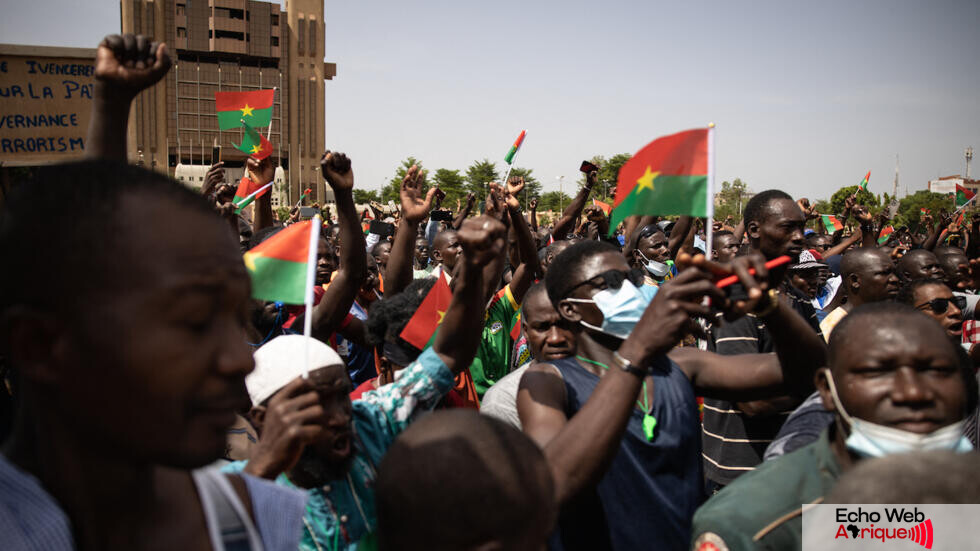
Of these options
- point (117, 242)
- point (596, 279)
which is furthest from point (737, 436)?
point (117, 242)

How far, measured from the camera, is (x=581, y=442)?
76.4 inches

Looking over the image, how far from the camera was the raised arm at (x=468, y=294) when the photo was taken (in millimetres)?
2092

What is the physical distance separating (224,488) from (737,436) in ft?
10.2

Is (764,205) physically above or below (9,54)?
below

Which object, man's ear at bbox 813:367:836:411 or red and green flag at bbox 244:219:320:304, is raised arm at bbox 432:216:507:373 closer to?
red and green flag at bbox 244:219:320:304

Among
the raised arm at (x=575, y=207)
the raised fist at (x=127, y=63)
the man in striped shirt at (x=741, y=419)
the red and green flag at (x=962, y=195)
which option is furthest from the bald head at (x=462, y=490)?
the red and green flag at (x=962, y=195)

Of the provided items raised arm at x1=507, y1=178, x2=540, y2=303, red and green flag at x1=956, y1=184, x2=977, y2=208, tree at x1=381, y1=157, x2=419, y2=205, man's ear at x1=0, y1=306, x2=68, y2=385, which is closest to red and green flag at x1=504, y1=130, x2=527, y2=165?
raised arm at x1=507, y1=178, x2=540, y2=303

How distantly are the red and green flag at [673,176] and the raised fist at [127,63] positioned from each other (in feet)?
5.70

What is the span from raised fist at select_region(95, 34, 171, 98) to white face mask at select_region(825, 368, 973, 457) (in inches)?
94.1

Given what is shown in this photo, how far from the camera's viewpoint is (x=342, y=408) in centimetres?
214

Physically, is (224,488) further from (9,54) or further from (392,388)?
(9,54)

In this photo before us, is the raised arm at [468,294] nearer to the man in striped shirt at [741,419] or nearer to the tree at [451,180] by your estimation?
the man in striped shirt at [741,419]

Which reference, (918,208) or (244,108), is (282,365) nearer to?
(244,108)

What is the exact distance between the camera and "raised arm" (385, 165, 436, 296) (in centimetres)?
390
